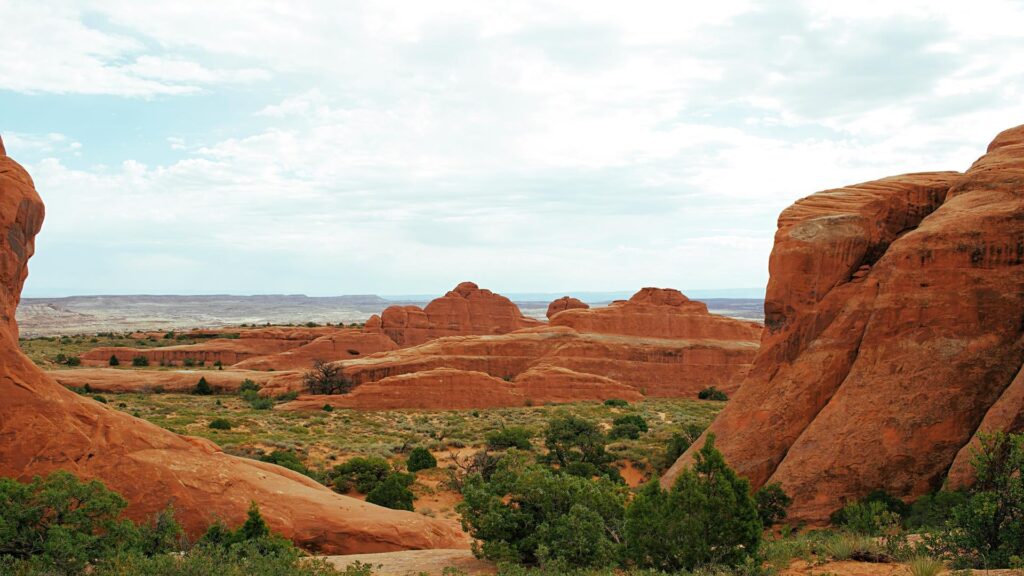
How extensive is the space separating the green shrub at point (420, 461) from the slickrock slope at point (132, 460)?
10857 millimetres

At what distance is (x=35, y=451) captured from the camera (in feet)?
43.2

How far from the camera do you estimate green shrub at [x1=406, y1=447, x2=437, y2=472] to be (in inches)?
1069

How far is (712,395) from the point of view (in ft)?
184

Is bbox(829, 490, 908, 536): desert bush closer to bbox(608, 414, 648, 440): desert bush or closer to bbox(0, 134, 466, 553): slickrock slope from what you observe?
bbox(0, 134, 466, 553): slickrock slope

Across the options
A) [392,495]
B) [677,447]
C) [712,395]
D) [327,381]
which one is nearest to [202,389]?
[327,381]

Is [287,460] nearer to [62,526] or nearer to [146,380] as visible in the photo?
[62,526]

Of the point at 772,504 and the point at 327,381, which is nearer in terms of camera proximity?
the point at 772,504

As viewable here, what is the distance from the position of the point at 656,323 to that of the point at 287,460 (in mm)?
43543

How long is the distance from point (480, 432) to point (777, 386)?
18844 mm

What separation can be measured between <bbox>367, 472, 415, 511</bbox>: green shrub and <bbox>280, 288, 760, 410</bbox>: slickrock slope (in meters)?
23.6

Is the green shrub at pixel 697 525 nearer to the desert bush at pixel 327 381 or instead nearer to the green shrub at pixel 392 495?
the green shrub at pixel 392 495

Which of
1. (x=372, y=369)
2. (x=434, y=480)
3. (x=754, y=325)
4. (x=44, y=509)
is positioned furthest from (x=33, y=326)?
(x=44, y=509)

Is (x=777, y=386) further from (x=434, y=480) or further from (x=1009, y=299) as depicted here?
(x=434, y=480)

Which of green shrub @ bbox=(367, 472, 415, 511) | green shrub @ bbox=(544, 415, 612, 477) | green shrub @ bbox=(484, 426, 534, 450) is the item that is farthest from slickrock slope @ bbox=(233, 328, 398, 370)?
green shrub @ bbox=(367, 472, 415, 511)
